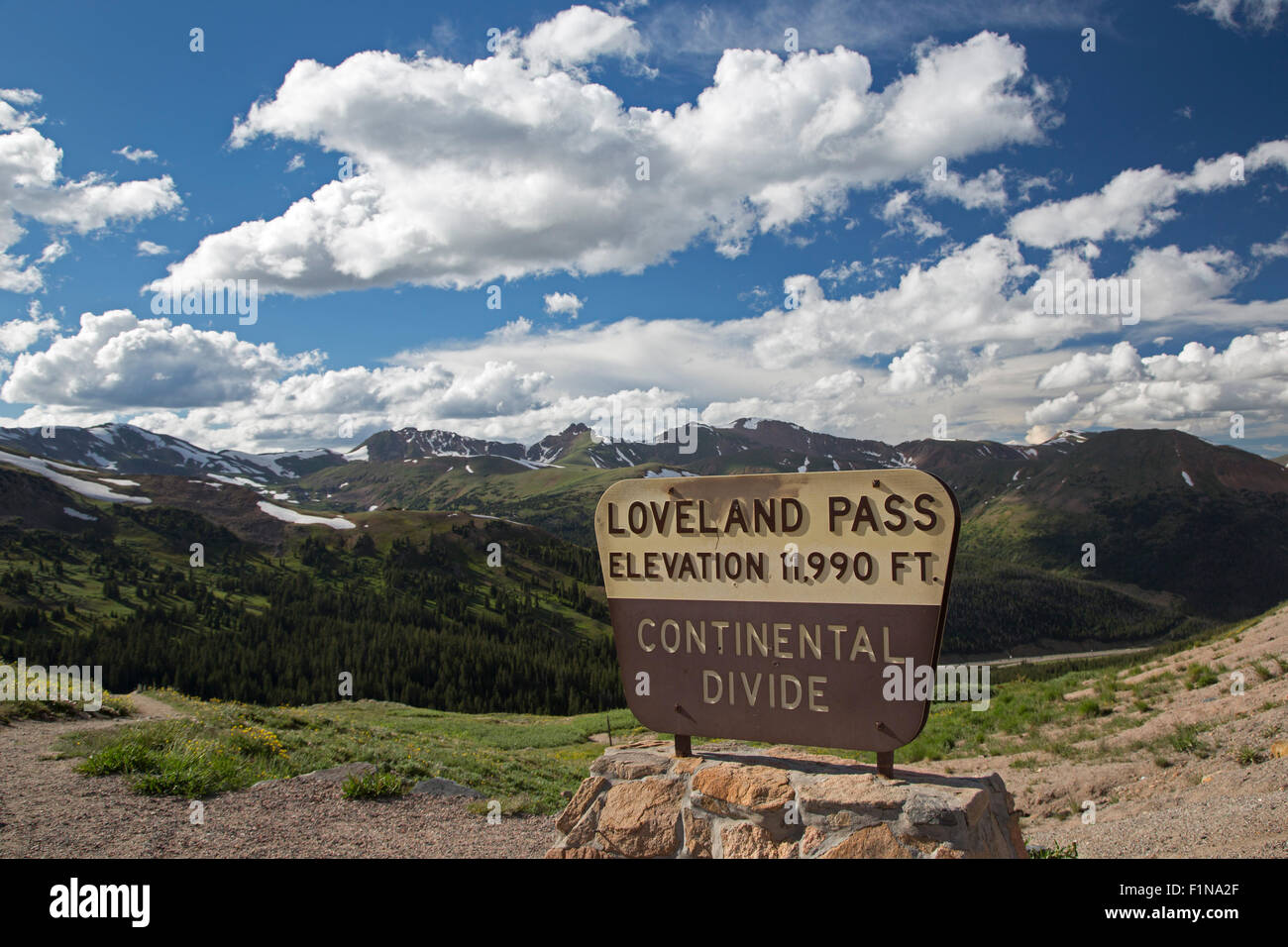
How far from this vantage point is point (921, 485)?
6727mm

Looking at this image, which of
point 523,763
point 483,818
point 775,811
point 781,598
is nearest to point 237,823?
point 483,818

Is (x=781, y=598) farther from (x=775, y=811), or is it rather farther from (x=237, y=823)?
(x=237, y=823)

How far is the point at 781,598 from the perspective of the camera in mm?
7371

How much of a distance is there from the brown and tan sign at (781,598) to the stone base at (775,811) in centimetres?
41

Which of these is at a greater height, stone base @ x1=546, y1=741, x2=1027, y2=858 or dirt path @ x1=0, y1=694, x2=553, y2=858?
stone base @ x1=546, y1=741, x2=1027, y2=858

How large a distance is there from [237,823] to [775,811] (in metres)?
9.27

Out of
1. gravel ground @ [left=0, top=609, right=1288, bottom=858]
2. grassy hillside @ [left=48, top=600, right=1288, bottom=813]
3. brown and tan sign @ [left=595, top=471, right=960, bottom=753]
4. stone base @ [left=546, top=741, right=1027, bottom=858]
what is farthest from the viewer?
grassy hillside @ [left=48, top=600, right=1288, bottom=813]

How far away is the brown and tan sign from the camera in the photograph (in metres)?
6.72

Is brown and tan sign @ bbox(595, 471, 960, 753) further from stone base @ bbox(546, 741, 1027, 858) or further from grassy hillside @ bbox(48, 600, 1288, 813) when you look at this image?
grassy hillside @ bbox(48, 600, 1288, 813)

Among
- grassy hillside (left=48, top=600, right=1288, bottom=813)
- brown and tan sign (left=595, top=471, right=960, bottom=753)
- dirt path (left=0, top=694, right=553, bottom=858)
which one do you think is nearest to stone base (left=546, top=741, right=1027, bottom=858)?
brown and tan sign (left=595, top=471, right=960, bottom=753)

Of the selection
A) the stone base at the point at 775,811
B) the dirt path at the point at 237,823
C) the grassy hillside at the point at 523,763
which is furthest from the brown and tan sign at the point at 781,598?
the grassy hillside at the point at 523,763

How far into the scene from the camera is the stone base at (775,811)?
20.2ft

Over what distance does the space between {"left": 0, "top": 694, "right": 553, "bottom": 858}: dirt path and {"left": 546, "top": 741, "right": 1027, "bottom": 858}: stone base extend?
4602 mm
